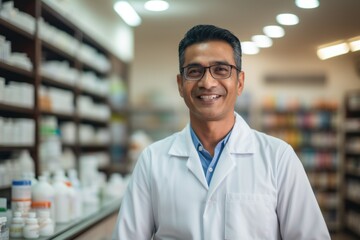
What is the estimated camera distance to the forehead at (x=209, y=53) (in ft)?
6.16

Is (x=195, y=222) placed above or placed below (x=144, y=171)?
below

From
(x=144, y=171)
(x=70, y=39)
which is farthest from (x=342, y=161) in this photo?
(x=144, y=171)

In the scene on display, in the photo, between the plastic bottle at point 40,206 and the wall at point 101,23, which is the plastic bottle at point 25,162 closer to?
the plastic bottle at point 40,206

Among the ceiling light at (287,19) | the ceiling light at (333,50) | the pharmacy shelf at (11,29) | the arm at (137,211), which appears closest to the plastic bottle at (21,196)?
the arm at (137,211)

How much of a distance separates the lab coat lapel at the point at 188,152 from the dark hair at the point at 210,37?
287 millimetres

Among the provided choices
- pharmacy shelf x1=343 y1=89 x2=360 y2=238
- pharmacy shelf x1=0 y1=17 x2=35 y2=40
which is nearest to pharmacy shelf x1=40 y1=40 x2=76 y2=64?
pharmacy shelf x1=0 y1=17 x2=35 y2=40

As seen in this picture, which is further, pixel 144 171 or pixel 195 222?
pixel 144 171

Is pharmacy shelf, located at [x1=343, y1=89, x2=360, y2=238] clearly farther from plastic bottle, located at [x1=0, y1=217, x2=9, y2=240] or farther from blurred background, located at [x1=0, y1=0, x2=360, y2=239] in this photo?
plastic bottle, located at [x1=0, y1=217, x2=9, y2=240]

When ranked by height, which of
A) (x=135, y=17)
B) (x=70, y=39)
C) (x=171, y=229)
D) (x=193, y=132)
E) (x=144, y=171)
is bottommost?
(x=171, y=229)

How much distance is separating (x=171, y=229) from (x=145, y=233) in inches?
5.5

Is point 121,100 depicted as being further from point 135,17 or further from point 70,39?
point 135,17

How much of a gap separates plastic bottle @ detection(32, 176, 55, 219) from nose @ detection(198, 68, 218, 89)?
1.46 meters

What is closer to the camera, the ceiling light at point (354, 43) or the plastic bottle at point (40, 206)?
the ceiling light at point (354, 43)

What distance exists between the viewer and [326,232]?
183 cm
